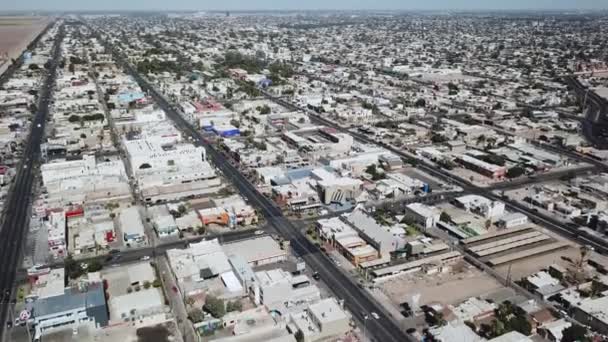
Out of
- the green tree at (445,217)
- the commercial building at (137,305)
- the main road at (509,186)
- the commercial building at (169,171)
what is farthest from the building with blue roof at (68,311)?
the main road at (509,186)

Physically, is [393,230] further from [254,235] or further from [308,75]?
[308,75]

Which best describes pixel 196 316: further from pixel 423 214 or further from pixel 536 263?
pixel 536 263

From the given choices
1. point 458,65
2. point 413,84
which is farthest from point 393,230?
point 458,65

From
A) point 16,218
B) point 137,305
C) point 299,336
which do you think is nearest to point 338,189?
point 299,336

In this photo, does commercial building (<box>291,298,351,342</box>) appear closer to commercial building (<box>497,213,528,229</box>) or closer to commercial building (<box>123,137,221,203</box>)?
commercial building (<box>497,213,528,229</box>)

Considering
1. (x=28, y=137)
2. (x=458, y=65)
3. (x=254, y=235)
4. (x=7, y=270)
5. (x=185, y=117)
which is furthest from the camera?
(x=458, y=65)

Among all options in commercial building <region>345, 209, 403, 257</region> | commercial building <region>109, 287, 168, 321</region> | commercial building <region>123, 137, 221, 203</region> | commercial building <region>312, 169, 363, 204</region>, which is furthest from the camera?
commercial building <region>123, 137, 221, 203</region>

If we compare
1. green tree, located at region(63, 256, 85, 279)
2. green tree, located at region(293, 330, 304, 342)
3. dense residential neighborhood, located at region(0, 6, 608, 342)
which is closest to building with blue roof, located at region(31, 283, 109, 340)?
dense residential neighborhood, located at region(0, 6, 608, 342)
